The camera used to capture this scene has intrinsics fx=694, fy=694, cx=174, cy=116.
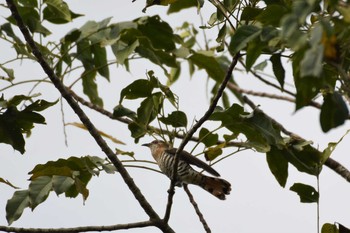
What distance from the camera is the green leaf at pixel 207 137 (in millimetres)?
3322

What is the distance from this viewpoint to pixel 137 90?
10.9ft

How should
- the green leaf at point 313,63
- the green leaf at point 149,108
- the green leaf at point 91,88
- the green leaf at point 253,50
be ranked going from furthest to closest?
the green leaf at point 91,88, the green leaf at point 149,108, the green leaf at point 253,50, the green leaf at point 313,63

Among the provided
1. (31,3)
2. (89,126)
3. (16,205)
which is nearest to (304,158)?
(89,126)

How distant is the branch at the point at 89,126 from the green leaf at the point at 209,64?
0.65m

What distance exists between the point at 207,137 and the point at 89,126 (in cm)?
59

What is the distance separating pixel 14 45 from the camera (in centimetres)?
352

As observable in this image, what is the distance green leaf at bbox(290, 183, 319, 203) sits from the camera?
3.23m

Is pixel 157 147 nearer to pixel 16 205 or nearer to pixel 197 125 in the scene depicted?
pixel 16 205

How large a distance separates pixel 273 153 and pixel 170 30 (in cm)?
81

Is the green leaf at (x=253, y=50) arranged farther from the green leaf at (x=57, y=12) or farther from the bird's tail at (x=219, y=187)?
the bird's tail at (x=219, y=187)

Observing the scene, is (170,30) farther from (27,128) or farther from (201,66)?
(27,128)

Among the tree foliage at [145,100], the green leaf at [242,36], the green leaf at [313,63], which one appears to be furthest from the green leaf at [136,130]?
the green leaf at [313,63]

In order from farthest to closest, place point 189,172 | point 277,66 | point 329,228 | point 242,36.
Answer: point 189,172
point 329,228
point 277,66
point 242,36

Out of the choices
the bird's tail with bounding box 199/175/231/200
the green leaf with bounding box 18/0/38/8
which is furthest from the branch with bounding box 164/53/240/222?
the bird's tail with bounding box 199/175/231/200
